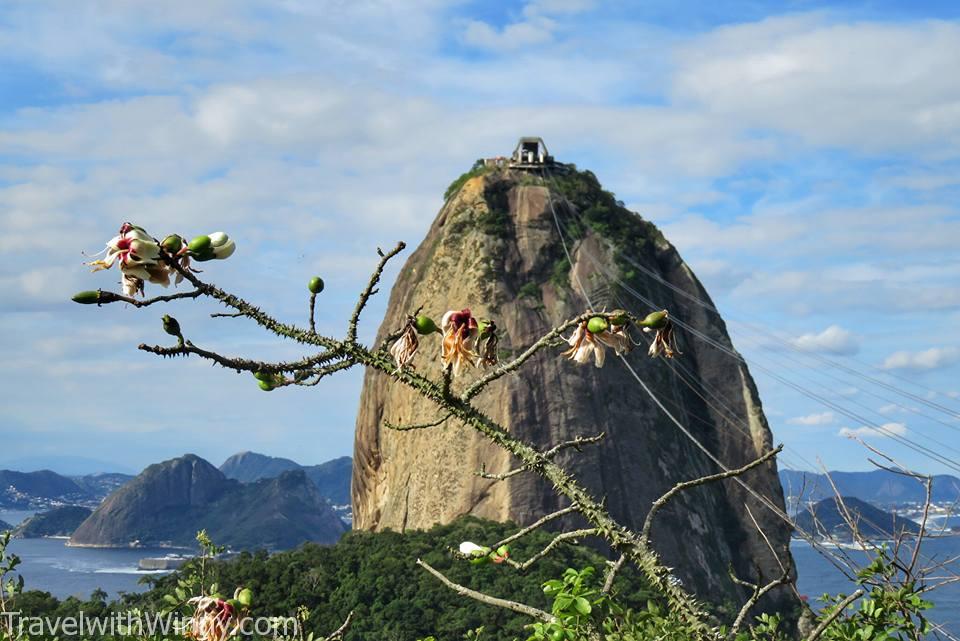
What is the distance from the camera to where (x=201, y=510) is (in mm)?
143250

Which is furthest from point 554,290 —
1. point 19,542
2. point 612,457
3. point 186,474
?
point 19,542

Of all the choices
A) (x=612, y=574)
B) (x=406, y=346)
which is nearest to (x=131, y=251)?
(x=406, y=346)

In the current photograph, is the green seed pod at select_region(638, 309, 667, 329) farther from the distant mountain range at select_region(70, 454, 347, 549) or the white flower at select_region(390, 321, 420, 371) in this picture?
the distant mountain range at select_region(70, 454, 347, 549)

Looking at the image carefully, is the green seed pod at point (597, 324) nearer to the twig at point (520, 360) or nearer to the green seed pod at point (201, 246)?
the twig at point (520, 360)

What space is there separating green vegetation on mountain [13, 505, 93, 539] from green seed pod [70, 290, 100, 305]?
16177 cm

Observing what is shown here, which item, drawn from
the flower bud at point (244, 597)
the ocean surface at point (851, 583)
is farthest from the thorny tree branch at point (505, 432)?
the ocean surface at point (851, 583)

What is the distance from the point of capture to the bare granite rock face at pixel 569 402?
36.9 metres

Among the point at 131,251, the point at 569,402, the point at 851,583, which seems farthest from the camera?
the point at 851,583

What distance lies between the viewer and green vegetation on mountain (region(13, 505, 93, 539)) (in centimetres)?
15238

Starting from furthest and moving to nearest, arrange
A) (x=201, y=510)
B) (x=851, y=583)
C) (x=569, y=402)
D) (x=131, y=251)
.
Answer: (x=201, y=510) → (x=851, y=583) → (x=569, y=402) → (x=131, y=251)

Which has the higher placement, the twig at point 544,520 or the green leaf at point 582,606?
the twig at point 544,520

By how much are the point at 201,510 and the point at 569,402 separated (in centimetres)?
11423

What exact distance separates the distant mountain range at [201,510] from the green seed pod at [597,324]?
127 m

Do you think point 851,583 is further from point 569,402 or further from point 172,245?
point 172,245
